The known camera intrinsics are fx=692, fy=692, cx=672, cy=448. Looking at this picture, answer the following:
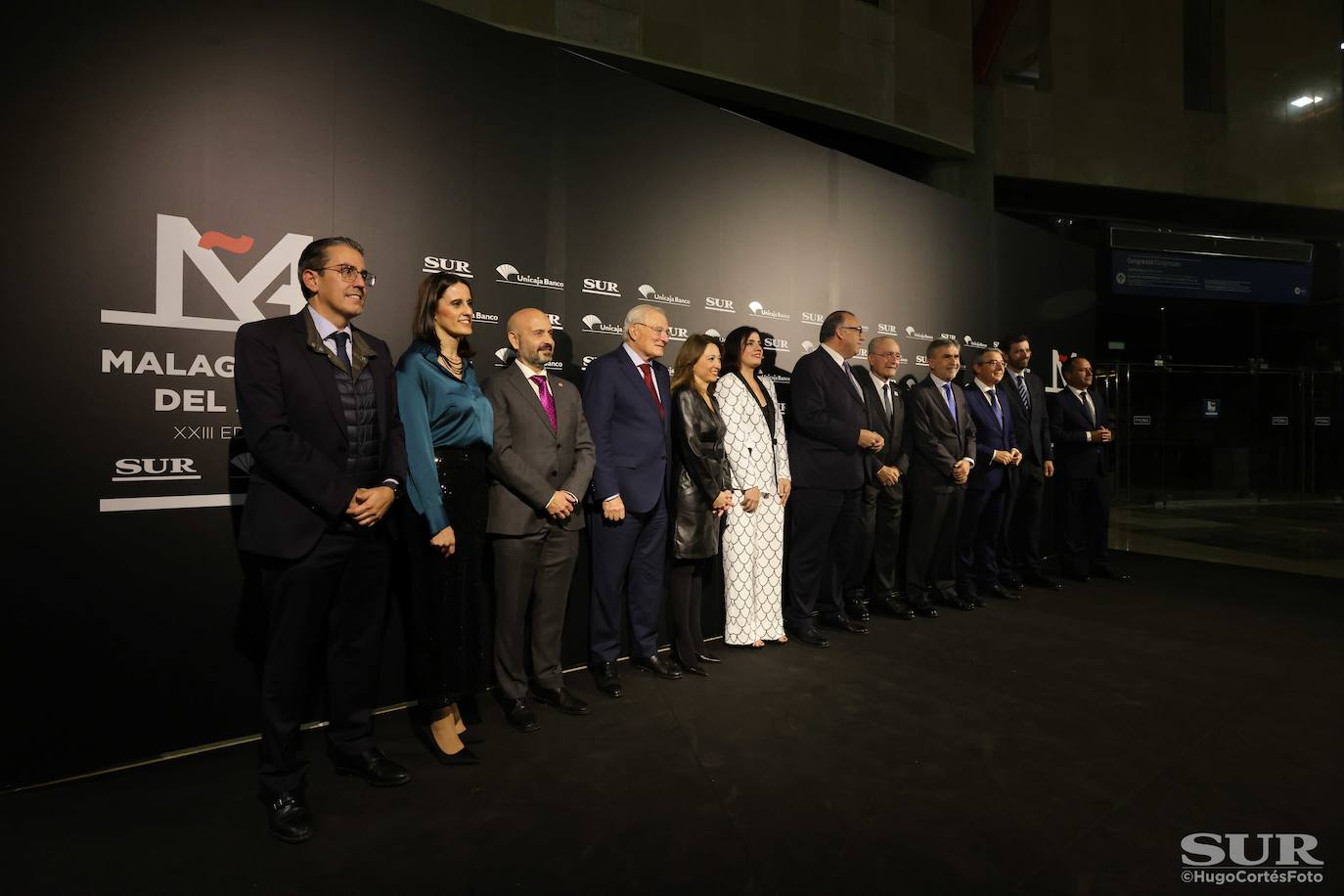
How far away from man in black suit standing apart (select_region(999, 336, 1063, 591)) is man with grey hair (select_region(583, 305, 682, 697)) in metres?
3.35

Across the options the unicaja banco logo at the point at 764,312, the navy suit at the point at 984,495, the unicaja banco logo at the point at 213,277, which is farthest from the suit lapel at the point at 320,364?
the navy suit at the point at 984,495

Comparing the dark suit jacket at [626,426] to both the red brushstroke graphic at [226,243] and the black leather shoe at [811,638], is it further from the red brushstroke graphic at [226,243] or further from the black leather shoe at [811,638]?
the red brushstroke graphic at [226,243]

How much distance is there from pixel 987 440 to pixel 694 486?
2.74m

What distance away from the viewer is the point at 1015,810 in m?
2.15

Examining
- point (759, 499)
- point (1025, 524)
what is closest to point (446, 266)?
point (759, 499)

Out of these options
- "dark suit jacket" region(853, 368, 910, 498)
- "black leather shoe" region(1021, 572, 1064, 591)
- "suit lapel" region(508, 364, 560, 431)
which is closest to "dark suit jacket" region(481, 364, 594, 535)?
"suit lapel" region(508, 364, 560, 431)

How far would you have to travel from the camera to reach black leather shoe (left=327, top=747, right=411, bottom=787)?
2.30m

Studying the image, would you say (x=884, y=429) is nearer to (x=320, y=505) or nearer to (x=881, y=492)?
(x=881, y=492)

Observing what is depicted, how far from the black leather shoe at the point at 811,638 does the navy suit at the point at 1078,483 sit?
3096 mm

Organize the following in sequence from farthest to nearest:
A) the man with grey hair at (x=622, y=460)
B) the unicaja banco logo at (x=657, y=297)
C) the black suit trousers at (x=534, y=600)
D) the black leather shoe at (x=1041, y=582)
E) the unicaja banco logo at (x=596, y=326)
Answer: the black leather shoe at (x=1041, y=582) < the unicaja banco logo at (x=657, y=297) < the unicaja banco logo at (x=596, y=326) < the man with grey hair at (x=622, y=460) < the black suit trousers at (x=534, y=600)

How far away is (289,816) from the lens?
1989mm

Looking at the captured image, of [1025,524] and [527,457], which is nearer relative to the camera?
[527,457]

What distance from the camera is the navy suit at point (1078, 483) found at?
5.80m

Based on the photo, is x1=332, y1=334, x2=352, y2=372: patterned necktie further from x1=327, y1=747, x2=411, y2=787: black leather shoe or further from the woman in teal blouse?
x1=327, y1=747, x2=411, y2=787: black leather shoe
